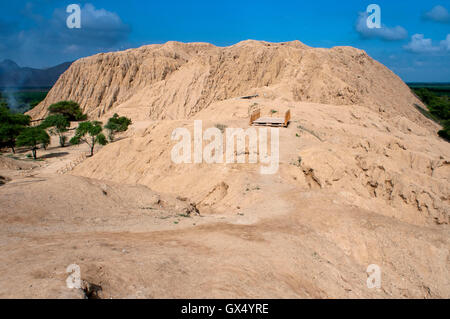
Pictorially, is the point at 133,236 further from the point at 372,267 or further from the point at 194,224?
the point at 372,267

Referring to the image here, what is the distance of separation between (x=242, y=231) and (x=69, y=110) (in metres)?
42.7

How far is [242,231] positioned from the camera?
6.83 meters

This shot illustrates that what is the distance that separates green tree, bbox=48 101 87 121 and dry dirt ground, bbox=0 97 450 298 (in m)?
34.2

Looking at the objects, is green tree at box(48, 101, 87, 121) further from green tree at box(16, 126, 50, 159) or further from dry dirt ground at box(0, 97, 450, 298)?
dry dirt ground at box(0, 97, 450, 298)

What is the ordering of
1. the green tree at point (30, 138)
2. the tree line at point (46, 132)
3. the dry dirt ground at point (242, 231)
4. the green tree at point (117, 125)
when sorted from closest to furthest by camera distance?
the dry dirt ground at point (242, 231) < the tree line at point (46, 132) < the green tree at point (30, 138) < the green tree at point (117, 125)

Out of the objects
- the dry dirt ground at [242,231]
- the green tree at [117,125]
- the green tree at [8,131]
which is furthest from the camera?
the green tree at [117,125]

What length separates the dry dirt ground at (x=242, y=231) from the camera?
4.38 meters

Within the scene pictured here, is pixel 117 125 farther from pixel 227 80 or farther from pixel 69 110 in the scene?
pixel 69 110

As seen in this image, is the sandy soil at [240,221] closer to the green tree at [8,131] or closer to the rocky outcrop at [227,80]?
the rocky outcrop at [227,80]

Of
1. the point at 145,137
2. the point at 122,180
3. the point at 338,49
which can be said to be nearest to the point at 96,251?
the point at 122,180

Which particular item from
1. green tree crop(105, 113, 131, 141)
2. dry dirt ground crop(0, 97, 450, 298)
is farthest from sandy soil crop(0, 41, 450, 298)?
green tree crop(105, 113, 131, 141)

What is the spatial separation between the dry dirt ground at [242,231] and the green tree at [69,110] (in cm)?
3420

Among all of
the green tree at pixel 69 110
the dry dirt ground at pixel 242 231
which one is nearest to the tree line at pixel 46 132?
the green tree at pixel 69 110

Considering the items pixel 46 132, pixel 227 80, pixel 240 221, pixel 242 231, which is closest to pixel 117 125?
pixel 46 132
